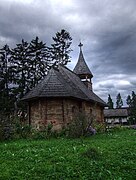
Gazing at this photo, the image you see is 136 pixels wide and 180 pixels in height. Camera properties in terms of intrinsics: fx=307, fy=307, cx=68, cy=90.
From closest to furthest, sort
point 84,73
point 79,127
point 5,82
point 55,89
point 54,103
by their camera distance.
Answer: point 79,127
point 54,103
point 55,89
point 84,73
point 5,82

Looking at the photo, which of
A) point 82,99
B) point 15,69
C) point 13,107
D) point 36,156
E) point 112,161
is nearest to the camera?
point 112,161

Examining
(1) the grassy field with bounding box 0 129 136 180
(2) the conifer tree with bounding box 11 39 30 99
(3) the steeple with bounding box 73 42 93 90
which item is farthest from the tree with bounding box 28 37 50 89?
(1) the grassy field with bounding box 0 129 136 180

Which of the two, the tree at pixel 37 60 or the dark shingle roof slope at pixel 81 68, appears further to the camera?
the tree at pixel 37 60

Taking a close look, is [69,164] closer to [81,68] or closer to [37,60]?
[81,68]

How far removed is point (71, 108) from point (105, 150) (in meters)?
14.2

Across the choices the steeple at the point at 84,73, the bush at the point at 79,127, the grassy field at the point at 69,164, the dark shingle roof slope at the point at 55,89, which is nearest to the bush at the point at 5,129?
the bush at the point at 79,127

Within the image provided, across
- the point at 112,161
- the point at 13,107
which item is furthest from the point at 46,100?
the point at 13,107

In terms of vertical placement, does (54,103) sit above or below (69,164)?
above

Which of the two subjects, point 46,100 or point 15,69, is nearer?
point 46,100

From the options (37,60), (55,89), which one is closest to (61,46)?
(37,60)

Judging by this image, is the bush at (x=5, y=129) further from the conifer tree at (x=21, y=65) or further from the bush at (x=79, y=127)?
the conifer tree at (x=21, y=65)

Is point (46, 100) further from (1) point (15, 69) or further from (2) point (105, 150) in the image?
(1) point (15, 69)

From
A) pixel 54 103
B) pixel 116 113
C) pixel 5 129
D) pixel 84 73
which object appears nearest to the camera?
pixel 5 129

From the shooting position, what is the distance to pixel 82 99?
2619cm
